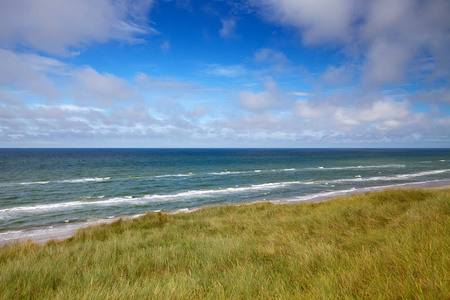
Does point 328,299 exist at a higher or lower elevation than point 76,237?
higher

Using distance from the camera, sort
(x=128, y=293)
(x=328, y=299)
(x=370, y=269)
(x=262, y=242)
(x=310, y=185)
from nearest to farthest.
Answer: (x=328, y=299)
(x=128, y=293)
(x=370, y=269)
(x=262, y=242)
(x=310, y=185)

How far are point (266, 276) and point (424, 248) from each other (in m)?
3.26

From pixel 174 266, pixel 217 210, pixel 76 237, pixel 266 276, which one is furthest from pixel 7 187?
pixel 266 276

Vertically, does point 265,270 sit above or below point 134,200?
above

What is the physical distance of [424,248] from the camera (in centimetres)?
445

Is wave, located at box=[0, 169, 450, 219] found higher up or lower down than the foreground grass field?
lower down

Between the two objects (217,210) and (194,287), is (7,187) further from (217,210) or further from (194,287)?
(194,287)

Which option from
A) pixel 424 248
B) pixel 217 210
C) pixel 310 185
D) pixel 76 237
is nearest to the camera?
pixel 424 248

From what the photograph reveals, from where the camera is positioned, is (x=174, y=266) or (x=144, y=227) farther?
(x=144, y=227)

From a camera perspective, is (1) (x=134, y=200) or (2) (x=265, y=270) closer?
(2) (x=265, y=270)

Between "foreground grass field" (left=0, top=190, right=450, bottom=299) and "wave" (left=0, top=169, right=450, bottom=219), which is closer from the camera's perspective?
"foreground grass field" (left=0, top=190, right=450, bottom=299)

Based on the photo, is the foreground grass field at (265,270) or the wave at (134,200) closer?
the foreground grass field at (265,270)

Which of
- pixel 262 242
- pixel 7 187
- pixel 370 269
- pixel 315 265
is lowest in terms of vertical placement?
pixel 7 187

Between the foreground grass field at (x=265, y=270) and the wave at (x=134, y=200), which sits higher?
the foreground grass field at (x=265, y=270)
